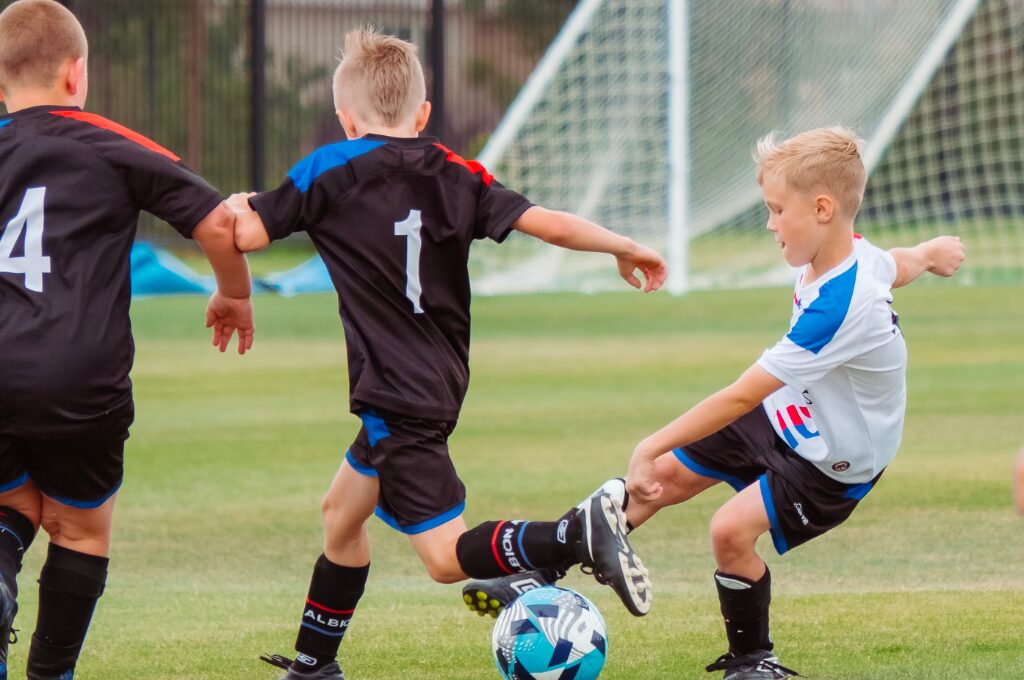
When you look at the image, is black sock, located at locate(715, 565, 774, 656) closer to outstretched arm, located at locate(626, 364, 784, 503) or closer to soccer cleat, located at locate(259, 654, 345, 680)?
outstretched arm, located at locate(626, 364, 784, 503)

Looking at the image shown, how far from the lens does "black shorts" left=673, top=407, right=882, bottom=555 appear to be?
4520 mm

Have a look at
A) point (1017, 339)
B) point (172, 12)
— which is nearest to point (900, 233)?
point (1017, 339)

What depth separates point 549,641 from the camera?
4.21 m

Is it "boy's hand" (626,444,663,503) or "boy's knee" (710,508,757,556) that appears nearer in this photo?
"boy's hand" (626,444,663,503)

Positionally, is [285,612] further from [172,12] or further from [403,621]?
[172,12]

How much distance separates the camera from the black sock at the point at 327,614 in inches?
182

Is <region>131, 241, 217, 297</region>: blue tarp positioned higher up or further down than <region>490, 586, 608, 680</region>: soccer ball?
further down

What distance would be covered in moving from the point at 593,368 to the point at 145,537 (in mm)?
5880

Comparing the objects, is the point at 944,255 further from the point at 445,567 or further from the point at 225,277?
the point at 225,277

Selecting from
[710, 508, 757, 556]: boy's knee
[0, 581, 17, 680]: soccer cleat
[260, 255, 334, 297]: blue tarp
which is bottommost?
[260, 255, 334, 297]: blue tarp

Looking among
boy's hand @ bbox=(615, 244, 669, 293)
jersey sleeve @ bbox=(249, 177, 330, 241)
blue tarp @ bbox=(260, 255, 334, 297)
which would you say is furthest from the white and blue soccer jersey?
blue tarp @ bbox=(260, 255, 334, 297)

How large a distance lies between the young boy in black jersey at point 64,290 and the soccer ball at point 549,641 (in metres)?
1.20

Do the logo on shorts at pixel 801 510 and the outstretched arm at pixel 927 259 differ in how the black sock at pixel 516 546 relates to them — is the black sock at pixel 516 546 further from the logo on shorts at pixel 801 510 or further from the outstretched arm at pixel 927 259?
the outstretched arm at pixel 927 259

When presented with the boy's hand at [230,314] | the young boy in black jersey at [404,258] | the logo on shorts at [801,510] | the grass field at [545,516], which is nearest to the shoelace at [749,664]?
the grass field at [545,516]
